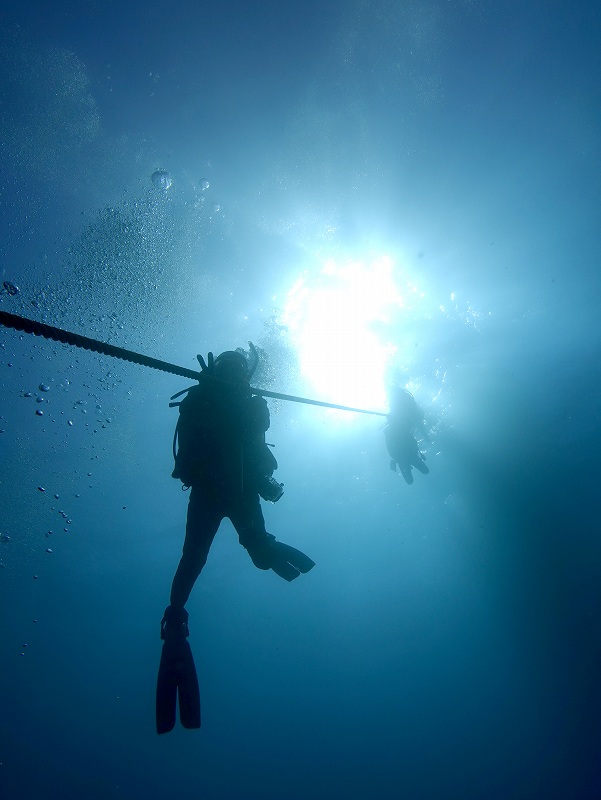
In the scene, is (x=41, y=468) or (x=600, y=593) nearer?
(x=41, y=468)

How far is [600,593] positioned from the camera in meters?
27.6

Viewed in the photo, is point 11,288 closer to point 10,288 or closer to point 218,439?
point 10,288

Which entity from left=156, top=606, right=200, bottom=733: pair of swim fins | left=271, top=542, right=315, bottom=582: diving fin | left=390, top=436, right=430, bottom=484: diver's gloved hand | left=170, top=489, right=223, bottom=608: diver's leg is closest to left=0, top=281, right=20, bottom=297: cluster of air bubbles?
left=170, top=489, right=223, bottom=608: diver's leg

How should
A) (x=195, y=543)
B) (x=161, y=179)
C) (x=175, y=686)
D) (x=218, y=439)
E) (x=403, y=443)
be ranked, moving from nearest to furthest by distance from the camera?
(x=175, y=686) < (x=218, y=439) < (x=195, y=543) < (x=161, y=179) < (x=403, y=443)

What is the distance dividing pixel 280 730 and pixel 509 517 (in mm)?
50069

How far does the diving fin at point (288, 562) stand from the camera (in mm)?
3639

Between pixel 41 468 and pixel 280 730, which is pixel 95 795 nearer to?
pixel 280 730

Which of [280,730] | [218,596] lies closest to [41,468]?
[218,596]

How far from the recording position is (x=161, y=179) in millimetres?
8836

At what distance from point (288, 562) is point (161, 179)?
907 cm

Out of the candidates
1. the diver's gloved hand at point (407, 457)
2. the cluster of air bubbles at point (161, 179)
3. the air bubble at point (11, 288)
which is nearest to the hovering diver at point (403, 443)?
the diver's gloved hand at point (407, 457)

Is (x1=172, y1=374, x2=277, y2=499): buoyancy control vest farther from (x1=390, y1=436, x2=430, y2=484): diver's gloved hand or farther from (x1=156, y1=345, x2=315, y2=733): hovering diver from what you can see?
(x1=390, y1=436, x2=430, y2=484): diver's gloved hand

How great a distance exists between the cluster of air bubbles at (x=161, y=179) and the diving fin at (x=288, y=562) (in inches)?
349

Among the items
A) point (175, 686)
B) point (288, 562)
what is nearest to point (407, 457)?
point (288, 562)
